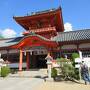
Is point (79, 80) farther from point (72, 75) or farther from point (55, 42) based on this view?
point (55, 42)

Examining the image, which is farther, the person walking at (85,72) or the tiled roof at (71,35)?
the tiled roof at (71,35)

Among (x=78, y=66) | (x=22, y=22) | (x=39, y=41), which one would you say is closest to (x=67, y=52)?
(x=39, y=41)

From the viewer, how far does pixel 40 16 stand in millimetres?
25578

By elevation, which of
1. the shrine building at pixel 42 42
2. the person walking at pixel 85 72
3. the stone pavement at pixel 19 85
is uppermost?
the shrine building at pixel 42 42

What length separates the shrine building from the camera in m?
21.8

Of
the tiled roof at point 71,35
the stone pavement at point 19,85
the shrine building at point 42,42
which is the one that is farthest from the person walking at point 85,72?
the tiled roof at point 71,35

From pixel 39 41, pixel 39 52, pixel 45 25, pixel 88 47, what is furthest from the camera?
pixel 45 25

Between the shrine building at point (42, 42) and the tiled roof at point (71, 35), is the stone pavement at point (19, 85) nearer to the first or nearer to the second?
the shrine building at point (42, 42)

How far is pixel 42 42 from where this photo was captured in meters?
22.3

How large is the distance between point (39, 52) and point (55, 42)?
4.03m

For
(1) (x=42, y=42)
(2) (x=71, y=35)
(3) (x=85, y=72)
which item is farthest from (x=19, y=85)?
(2) (x=71, y=35)

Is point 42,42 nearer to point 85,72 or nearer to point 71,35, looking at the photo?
point 71,35

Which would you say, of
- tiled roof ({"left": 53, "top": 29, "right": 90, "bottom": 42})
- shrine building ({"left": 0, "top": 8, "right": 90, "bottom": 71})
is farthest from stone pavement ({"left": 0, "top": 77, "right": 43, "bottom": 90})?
tiled roof ({"left": 53, "top": 29, "right": 90, "bottom": 42})

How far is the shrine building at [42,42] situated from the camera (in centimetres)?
2179
